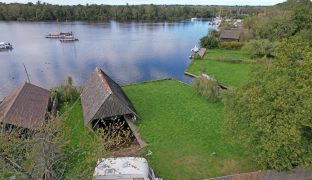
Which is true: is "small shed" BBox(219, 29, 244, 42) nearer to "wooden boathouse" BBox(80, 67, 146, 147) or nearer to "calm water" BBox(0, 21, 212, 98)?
"calm water" BBox(0, 21, 212, 98)

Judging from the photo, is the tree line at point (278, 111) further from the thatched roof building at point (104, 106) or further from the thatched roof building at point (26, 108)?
the thatched roof building at point (26, 108)

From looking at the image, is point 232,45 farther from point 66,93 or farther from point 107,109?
point 107,109

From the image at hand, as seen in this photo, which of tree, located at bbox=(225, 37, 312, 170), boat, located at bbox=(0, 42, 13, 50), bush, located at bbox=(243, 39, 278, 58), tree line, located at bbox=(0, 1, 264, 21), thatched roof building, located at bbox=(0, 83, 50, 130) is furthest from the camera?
tree line, located at bbox=(0, 1, 264, 21)

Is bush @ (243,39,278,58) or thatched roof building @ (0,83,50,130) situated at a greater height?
bush @ (243,39,278,58)

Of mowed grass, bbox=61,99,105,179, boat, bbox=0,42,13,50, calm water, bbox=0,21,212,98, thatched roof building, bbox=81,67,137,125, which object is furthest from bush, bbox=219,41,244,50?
boat, bbox=0,42,13,50

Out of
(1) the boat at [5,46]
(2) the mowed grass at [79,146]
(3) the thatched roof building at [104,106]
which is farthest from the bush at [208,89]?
(1) the boat at [5,46]

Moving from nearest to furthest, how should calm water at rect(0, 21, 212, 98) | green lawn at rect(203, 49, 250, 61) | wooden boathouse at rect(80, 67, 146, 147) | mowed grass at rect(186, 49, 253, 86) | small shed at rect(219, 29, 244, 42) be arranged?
1. wooden boathouse at rect(80, 67, 146, 147)
2. mowed grass at rect(186, 49, 253, 86)
3. calm water at rect(0, 21, 212, 98)
4. green lawn at rect(203, 49, 250, 61)
5. small shed at rect(219, 29, 244, 42)

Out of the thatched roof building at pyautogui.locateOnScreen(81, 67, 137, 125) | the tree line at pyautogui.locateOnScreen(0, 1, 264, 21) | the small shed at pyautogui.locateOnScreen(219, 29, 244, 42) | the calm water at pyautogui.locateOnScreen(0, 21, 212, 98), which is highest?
the tree line at pyautogui.locateOnScreen(0, 1, 264, 21)

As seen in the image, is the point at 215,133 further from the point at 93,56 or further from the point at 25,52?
the point at 25,52
